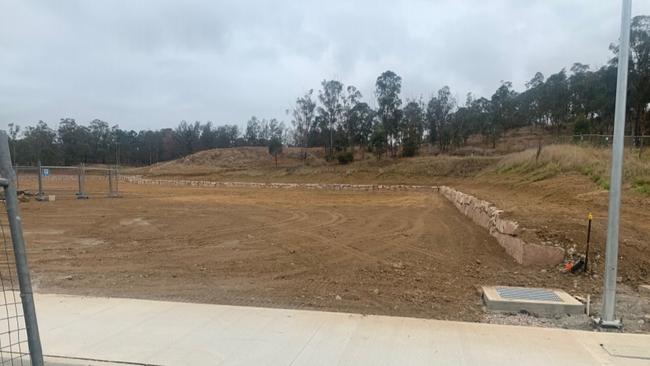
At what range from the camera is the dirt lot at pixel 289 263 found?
5918 mm

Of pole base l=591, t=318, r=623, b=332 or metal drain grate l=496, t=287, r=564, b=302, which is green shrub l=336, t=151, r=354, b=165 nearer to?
metal drain grate l=496, t=287, r=564, b=302

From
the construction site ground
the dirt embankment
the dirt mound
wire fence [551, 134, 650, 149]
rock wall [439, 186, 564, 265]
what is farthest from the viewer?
the dirt mound

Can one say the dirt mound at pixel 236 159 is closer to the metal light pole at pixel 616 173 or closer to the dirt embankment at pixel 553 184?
the dirt embankment at pixel 553 184

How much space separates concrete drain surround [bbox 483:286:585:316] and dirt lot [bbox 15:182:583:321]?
0.25m

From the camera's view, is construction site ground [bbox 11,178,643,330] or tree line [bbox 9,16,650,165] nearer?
construction site ground [bbox 11,178,643,330]

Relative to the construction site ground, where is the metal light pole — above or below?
above

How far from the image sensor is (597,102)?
48125 mm

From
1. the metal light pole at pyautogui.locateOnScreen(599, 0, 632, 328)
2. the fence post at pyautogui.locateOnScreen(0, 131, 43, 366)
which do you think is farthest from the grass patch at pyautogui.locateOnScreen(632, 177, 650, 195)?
the fence post at pyautogui.locateOnScreen(0, 131, 43, 366)

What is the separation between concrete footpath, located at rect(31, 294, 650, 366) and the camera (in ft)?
12.0

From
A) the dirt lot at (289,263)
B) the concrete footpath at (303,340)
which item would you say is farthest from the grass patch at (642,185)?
Answer: the concrete footpath at (303,340)

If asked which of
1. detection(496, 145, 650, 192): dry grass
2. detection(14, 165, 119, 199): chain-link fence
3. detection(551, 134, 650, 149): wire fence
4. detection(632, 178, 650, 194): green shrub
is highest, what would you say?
detection(551, 134, 650, 149): wire fence

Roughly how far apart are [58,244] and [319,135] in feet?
218

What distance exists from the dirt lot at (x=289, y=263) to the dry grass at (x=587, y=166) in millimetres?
5976

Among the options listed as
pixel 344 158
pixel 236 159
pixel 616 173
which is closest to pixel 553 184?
pixel 616 173
